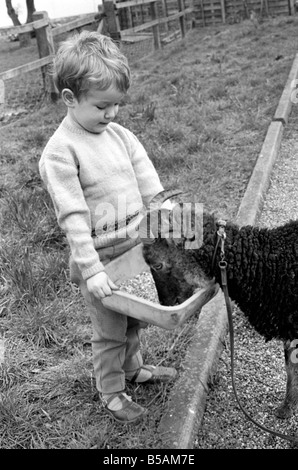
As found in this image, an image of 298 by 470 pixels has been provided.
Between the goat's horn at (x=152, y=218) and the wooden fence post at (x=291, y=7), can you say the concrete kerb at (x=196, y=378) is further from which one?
the wooden fence post at (x=291, y=7)

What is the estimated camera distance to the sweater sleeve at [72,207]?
2438 mm

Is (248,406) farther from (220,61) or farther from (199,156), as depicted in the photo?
(220,61)

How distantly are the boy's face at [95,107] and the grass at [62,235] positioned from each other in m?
1.42

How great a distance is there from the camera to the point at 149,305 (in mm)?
2277

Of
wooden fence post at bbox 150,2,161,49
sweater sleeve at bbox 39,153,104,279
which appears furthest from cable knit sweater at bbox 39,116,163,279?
wooden fence post at bbox 150,2,161,49

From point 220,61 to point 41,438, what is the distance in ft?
32.8

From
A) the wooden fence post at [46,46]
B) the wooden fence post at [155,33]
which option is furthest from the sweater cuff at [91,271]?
the wooden fence post at [155,33]

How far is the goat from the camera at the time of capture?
2.59m

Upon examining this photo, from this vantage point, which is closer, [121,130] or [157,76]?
[121,130]

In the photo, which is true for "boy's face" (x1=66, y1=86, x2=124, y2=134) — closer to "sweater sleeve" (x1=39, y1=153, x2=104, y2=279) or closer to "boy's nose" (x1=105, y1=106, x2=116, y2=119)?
"boy's nose" (x1=105, y1=106, x2=116, y2=119)

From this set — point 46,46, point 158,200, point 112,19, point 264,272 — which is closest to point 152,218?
point 158,200

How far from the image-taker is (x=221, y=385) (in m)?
3.07

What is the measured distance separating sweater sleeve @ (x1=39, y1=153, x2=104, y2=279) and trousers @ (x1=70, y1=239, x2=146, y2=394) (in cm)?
21

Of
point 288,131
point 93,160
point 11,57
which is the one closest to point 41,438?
point 93,160
